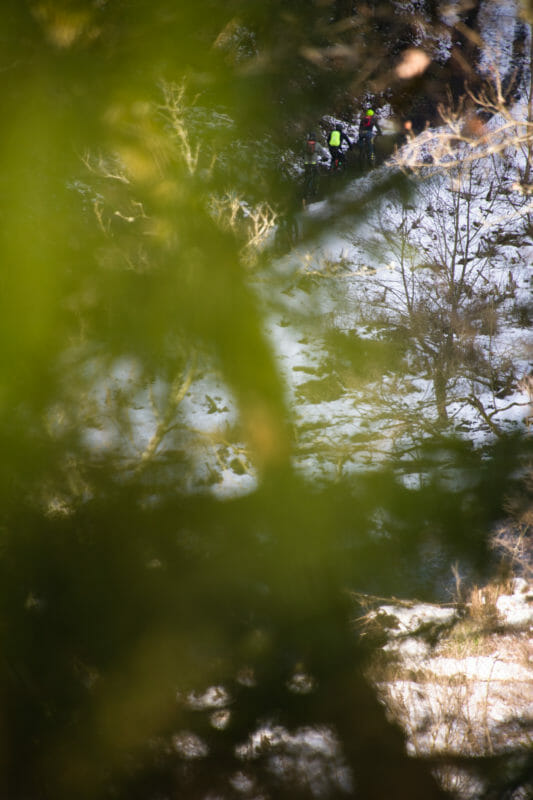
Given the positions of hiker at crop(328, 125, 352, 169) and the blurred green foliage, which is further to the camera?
hiker at crop(328, 125, 352, 169)

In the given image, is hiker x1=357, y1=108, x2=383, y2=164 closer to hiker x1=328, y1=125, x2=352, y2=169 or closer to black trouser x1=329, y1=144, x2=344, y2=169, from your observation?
hiker x1=328, y1=125, x2=352, y2=169

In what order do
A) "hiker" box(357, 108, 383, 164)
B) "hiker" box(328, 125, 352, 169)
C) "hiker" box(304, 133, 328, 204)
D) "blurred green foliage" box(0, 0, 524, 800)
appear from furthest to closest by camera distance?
"hiker" box(304, 133, 328, 204), "hiker" box(328, 125, 352, 169), "hiker" box(357, 108, 383, 164), "blurred green foliage" box(0, 0, 524, 800)

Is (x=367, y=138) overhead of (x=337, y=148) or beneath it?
overhead

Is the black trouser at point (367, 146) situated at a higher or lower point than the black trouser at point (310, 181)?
higher

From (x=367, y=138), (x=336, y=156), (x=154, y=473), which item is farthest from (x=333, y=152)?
(x=154, y=473)

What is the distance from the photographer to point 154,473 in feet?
25.0

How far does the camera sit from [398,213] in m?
9.80

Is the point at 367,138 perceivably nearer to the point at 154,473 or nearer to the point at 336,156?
the point at 336,156

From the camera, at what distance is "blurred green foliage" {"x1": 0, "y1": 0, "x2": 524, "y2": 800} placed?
17.6ft

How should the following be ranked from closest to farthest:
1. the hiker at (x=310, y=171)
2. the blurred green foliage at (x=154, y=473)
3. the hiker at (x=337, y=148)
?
the blurred green foliage at (x=154, y=473) < the hiker at (x=337, y=148) < the hiker at (x=310, y=171)

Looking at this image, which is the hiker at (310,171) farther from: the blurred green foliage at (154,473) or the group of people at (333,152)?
the blurred green foliage at (154,473)

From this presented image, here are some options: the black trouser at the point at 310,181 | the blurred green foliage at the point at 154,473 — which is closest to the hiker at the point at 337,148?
the black trouser at the point at 310,181

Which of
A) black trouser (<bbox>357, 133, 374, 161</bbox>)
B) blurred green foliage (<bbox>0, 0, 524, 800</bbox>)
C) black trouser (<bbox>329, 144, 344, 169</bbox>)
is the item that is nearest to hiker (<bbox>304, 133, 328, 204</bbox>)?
black trouser (<bbox>329, 144, 344, 169</bbox>)

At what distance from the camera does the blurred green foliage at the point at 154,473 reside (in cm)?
538
